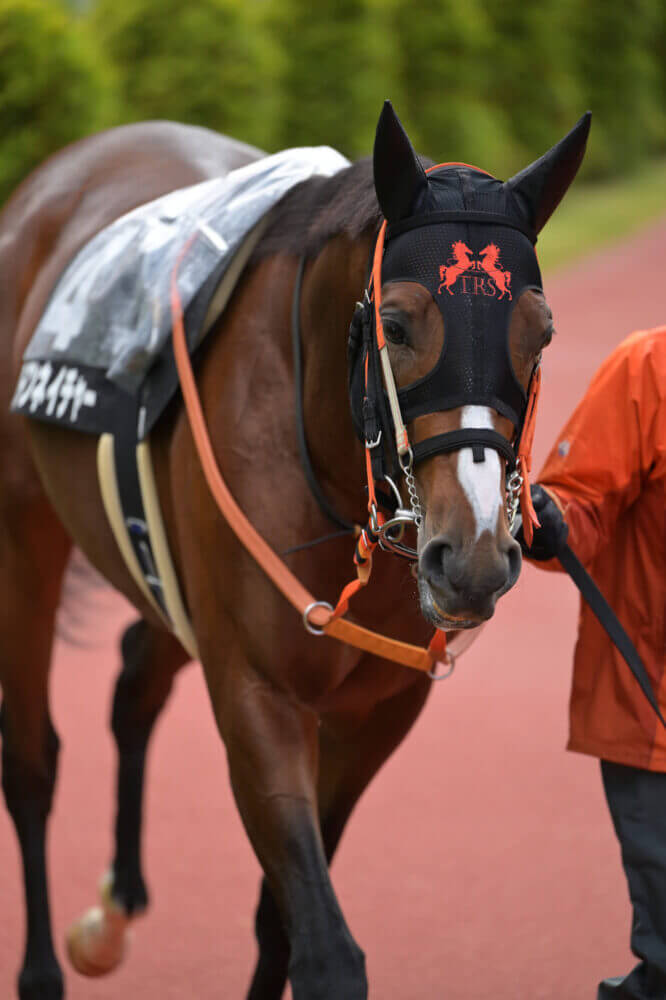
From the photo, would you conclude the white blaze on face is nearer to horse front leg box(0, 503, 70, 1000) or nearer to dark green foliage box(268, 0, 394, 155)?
horse front leg box(0, 503, 70, 1000)

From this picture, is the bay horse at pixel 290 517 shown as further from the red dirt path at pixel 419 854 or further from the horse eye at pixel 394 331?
the red dirt path at pixel 419 854

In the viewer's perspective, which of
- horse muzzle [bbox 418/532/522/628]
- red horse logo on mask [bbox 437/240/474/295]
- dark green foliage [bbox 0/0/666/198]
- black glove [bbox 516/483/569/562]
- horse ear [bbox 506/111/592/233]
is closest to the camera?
horse muzzle [bbox 418/532/522/628]

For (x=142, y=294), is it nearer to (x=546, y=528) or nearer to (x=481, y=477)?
(x=546, y=528)

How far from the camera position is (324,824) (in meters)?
2.82

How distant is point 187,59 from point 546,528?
1217 centimetres

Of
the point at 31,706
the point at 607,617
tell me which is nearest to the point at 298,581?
the point at 607,617

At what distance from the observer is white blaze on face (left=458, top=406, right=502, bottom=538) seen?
183cm

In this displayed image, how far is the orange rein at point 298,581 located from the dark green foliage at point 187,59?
37.7ft

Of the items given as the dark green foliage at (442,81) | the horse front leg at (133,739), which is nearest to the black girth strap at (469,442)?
the horse front leg at (133,739)

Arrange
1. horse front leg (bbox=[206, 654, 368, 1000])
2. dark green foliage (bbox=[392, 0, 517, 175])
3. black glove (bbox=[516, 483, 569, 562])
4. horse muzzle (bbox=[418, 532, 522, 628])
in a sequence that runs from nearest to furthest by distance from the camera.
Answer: horse muzzle (bbox=[418, 532, 522, 628]), horse front leg (bbox=[206, 654, 368, 1000]), black glove (bbox=[516, 483, 569, 562]), dark green foliage (bbox=[392, 0, 517, 175])

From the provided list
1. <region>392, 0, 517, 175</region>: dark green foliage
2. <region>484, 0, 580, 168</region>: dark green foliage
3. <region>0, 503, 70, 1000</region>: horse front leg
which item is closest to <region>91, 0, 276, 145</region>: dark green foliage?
<region>392, 0, 517, 175</region>: dark green foliage

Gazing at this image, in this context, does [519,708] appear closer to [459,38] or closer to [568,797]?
[568,797]

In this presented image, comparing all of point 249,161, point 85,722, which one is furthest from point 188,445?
point 85,722

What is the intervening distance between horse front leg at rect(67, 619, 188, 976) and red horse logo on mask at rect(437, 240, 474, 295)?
207 cm
